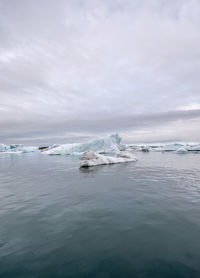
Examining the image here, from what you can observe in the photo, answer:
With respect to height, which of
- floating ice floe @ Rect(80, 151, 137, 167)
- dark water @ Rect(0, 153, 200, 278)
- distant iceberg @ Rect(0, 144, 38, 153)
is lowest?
dark water @ Rect(0, 153, 200, 278)

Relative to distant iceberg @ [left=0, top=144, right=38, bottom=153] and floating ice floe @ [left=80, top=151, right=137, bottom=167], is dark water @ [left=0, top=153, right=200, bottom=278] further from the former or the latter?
distant iceberg @ [left=0, top=144, right=38, bottom=153]

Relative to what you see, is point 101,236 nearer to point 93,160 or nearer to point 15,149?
point 93,160

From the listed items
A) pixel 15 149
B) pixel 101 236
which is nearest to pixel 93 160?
pixel 101 236

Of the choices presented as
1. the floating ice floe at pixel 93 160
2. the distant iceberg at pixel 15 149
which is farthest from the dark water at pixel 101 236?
the distant iceberg at pixel 15 149

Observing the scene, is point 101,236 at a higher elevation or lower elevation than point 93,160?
lower

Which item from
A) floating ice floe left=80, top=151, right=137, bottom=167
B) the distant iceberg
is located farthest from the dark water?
the distant iceberg

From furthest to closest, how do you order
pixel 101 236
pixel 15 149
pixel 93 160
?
pixel 15 149
pixel 93 160
pixel 101 236

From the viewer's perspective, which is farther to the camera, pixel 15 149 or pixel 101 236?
pixel 15 149

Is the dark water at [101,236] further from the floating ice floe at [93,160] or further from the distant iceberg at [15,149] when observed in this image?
the distant iceberg at [15,149]

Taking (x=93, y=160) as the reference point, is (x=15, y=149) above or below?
above

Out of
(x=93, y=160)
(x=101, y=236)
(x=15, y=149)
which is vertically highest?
(x=15, y=149)

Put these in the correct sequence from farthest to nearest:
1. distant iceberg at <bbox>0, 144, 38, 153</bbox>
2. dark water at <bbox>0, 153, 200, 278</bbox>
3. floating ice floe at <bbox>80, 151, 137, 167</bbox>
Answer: distant iceberg at <bbox>0, 144, 38, 153</bbox> < floating ice floe at <bbox>80, 151, 137, 167</bbox> < dark water at <bbox>0, 153, 200, 278</bbox>

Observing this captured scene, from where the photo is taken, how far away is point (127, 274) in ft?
9.20

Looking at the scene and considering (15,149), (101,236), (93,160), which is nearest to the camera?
(101,236)
